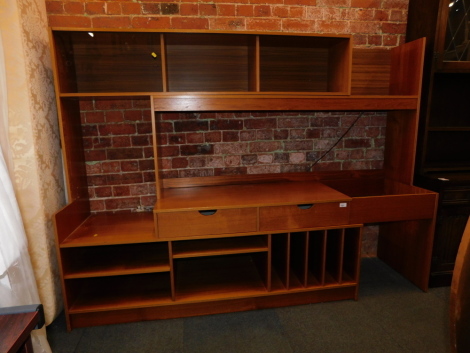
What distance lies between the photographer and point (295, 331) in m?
1.57

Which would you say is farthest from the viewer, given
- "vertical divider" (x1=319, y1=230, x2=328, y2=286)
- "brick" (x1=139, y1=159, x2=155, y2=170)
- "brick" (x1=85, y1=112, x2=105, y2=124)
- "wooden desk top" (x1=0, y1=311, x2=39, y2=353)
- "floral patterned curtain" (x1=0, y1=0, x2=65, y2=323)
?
"brick" (x1=139, y1=159, x2=155, y2=170)

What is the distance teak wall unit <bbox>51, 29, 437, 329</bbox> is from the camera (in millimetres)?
1564

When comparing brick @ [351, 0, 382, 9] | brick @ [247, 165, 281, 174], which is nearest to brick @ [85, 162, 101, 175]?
brick @ [247, 165, 281, 174]

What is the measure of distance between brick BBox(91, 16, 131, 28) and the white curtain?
77cm

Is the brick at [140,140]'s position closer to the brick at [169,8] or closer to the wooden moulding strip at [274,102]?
the wooden moulding strip at [274,102]

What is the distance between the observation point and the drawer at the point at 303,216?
1591mm

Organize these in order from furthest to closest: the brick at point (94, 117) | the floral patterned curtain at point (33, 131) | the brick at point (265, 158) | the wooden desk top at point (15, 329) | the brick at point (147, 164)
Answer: the brick at point (265, 158), the brick at point (147, 164), the brick at point (94, 117), the floral patterned curtain at point (33, 131), the wooden desk top at point (15, 329)

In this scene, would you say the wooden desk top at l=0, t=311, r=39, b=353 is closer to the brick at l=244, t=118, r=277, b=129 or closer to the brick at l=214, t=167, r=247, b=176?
the brick at l=214, t=167, r=247, b=176

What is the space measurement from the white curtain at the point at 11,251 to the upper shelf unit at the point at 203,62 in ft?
→ 1.57

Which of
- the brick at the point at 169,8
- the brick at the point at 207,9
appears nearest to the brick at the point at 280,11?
the brick at the point at 207,9

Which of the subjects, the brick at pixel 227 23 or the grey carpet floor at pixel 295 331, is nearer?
the grey carpet floor at pixel 295 331

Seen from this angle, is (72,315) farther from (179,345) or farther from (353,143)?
(353,143)

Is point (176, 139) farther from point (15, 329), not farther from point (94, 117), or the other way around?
point (15, 329)

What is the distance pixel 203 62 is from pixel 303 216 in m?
1.20
